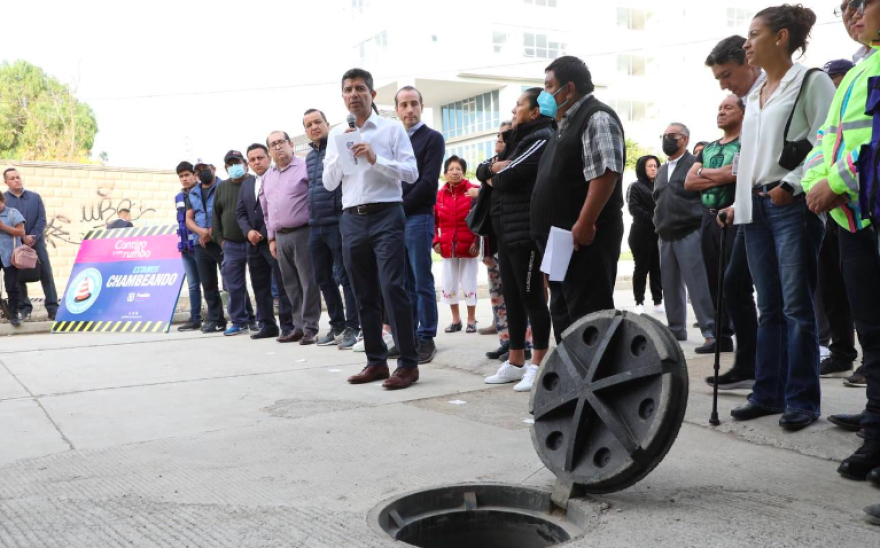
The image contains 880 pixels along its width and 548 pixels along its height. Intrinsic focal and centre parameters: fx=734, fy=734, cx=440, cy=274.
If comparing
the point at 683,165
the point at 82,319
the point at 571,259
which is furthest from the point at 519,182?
the point at 82,319

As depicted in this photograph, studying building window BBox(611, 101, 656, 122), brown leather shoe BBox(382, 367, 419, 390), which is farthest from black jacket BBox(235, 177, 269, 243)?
building window BBox(611, 101, 656, 122)

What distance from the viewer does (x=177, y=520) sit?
251cm

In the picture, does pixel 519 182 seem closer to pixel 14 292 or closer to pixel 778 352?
pixel 778 352

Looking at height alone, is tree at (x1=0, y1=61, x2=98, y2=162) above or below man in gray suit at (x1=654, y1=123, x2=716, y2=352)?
above

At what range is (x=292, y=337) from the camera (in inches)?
308

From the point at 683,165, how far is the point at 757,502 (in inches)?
167

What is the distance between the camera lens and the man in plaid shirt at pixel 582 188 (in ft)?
12.3

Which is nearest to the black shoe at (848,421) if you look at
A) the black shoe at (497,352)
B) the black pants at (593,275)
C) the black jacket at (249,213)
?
the black pants at (593,275)

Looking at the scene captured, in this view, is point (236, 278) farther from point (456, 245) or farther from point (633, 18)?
point (633, 18)

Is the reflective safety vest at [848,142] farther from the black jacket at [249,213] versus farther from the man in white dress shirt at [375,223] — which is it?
the black jacket at [249,213]

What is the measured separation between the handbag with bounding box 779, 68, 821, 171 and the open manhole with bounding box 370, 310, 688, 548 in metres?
1.29

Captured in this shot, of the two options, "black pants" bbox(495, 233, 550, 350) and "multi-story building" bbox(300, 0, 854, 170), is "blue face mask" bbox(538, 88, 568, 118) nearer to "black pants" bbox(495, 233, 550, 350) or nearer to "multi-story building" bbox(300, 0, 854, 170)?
"black pants" bbox(495, 233, 550, 350)

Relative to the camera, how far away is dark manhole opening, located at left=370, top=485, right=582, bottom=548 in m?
2.59

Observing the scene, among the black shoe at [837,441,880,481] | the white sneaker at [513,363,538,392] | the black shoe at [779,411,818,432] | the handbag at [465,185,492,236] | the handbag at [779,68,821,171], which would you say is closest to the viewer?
the black shoe at [837,441,880,481]
